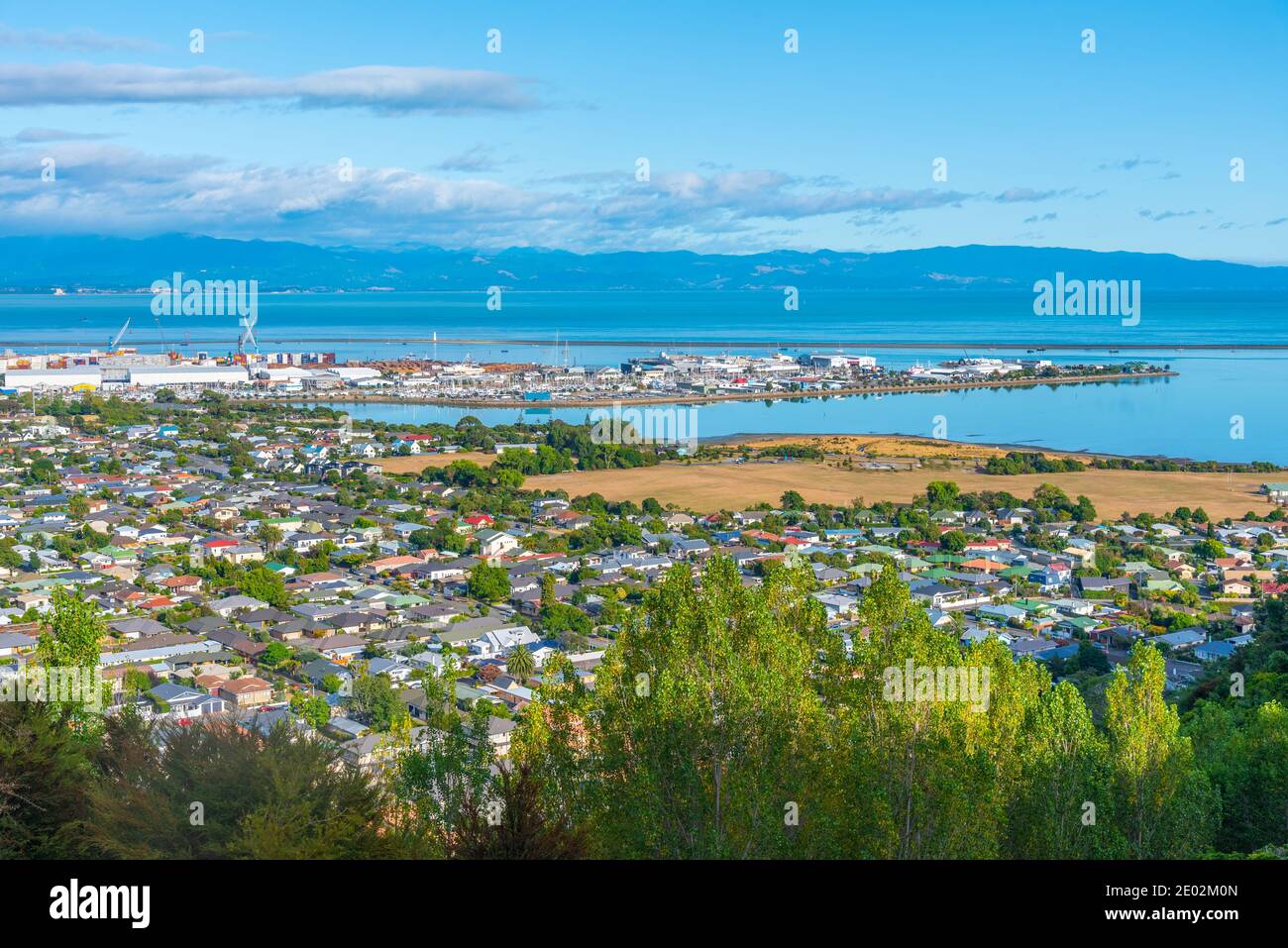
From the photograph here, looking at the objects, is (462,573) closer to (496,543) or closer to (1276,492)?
(496,543)

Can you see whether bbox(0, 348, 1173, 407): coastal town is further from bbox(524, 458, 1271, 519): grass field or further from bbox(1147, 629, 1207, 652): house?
bbox(1147, 629, 1207, 652): house

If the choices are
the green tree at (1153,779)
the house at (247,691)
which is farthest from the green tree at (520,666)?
the green tree at (1153,779)

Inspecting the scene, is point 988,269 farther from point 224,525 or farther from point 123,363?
point 224,525

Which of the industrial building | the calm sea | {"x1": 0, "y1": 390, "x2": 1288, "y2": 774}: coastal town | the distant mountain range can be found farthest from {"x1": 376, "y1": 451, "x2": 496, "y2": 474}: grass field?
the distant mountain range

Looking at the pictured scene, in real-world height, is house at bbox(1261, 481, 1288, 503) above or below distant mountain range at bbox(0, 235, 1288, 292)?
below
